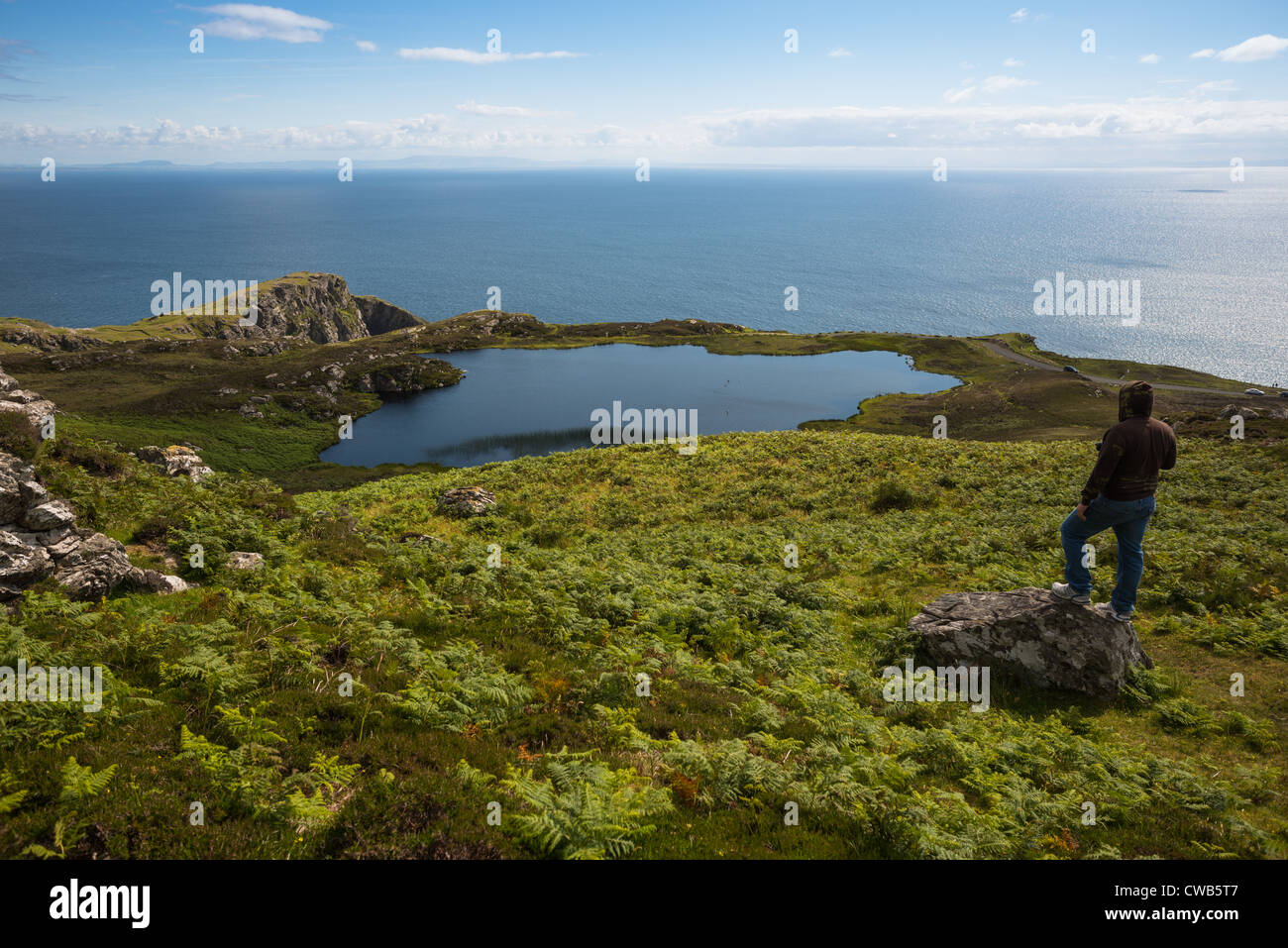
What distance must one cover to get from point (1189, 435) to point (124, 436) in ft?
299

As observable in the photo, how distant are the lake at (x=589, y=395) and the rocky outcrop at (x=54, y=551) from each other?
5564 centimetres

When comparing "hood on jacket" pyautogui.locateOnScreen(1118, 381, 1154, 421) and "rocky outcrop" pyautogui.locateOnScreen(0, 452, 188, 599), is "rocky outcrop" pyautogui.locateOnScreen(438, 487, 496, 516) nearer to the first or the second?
"rocky outcrop" pyautogui.locateOnScreen(0, 452, 188, 599)

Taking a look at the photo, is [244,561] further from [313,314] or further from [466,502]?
[313,314]

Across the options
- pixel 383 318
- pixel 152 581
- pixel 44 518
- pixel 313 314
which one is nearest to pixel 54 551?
pixel 44 518

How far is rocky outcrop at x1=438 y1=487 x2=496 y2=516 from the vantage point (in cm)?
3256

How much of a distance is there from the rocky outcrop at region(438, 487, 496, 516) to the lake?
1433 inches

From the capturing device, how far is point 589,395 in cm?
9481

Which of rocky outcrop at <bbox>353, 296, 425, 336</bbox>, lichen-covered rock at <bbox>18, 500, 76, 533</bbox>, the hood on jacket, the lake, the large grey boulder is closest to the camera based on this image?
the hood on jacket

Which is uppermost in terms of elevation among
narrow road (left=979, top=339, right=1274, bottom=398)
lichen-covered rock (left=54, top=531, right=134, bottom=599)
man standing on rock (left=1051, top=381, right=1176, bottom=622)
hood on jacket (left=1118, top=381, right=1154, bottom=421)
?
narrow road (left=979, top=339, right=1274, bottom=398)

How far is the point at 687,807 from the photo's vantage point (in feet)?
25.5

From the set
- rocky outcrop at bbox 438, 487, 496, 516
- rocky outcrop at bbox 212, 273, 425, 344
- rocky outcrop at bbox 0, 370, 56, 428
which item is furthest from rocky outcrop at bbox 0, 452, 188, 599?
rocky outcrop at bbox 212, 273, 425, 344

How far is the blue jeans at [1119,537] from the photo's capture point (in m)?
11.1

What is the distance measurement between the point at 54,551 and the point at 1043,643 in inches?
837

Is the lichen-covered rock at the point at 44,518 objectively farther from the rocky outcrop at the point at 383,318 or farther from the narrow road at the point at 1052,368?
the rocky outcrop at the point at 383,318
